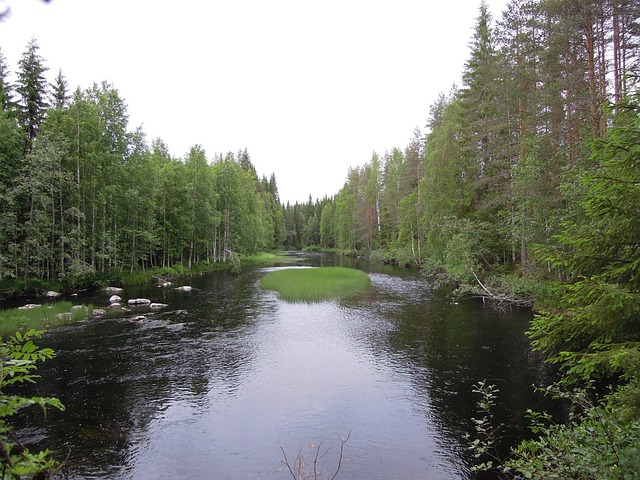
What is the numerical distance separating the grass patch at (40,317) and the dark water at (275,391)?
1102mm

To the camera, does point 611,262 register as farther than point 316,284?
No

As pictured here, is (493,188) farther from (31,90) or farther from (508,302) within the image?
(31,90)

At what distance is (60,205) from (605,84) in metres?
34.8

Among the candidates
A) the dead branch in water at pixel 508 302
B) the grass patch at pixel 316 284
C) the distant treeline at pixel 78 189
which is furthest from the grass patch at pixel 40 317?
the dead branch in water at pixel 508 302

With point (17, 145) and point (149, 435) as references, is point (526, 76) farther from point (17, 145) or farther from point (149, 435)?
point (17, 145)

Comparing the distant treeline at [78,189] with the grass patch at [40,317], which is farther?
the distant treeline at [78,189]

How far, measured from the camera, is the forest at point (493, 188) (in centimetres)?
562

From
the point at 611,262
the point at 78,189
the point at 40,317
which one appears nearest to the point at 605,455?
the point at 611,262

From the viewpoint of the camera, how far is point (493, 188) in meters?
28.6

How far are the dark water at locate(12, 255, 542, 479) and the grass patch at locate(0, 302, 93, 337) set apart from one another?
1.10 meters

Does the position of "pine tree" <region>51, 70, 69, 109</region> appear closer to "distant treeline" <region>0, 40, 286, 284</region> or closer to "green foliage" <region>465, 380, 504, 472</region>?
"distant treeline" <region>0, 40, 286, 284</region>

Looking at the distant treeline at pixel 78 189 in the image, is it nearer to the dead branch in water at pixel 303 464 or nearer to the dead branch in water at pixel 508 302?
the dead branch in water at pixel 303 464

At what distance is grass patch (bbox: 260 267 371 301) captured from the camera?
2832cm

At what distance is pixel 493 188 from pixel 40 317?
30.6 meters
